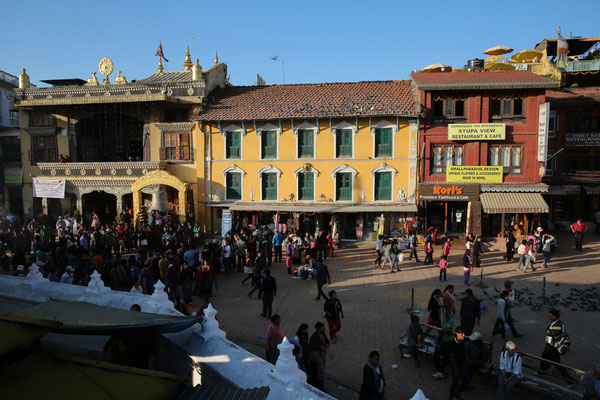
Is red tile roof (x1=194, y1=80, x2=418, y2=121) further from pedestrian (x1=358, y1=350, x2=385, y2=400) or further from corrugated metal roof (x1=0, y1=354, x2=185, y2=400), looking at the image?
corrugated metal roof (x1=0, y1=354, x2=185, y2=400)

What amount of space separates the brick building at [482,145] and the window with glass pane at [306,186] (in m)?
6.08

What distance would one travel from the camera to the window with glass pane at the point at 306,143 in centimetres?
2447

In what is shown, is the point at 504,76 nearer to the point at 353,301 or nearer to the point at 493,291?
the point at 493,291

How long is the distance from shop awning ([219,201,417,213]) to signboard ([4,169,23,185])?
49.3 feet

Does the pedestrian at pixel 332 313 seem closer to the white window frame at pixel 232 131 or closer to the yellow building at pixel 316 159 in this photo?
the yellow building at pixel 316 159

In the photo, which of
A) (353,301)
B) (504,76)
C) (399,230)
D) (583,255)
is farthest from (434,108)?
(353,301)

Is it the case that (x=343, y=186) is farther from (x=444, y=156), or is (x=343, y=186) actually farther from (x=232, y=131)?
(x=232, y=131)

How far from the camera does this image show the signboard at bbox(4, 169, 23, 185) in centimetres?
2822

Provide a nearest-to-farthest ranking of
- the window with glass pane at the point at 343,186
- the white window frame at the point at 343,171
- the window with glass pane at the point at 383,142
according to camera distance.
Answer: the window with glass pane at the point at 383,142 < the white window frame at the point at 343,171 < the window with glass pane at the point at 343,186

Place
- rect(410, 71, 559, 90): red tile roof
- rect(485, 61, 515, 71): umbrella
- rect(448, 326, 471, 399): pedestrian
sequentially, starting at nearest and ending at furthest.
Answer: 1. rect(448, 326, 471, 399): pedestrian
2. rect(410, 71, 559, 90): red tile roof
3. rect(485, 61, 515, 71): umbrella

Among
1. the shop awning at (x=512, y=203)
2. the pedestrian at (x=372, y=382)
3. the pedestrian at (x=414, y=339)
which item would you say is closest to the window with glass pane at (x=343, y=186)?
the shop awning at (x=512, y=203)

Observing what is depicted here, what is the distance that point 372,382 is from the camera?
703 cm

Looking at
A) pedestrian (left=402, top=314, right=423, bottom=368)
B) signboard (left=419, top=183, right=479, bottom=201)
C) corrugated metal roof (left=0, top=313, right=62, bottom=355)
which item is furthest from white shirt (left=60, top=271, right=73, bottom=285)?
signboard (left=419, top=183, right=479, bottom=201)

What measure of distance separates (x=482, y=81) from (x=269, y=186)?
1311cm
